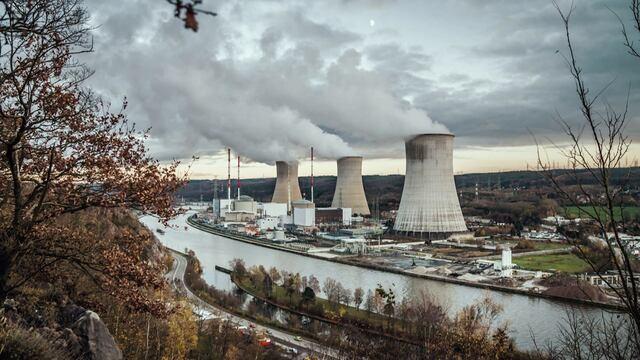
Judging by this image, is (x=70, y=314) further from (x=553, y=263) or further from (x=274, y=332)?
(x=553, y=263)

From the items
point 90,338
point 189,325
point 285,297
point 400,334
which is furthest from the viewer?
point 285,297

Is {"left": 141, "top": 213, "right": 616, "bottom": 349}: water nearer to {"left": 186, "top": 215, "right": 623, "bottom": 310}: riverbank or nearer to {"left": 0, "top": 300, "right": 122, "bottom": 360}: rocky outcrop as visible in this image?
{"left": 186, "top": 215, "right": 623, "bottom": 310}: riverbank

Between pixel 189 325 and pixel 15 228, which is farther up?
pixel 15 228

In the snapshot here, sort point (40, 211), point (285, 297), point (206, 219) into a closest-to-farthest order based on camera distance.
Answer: point (40, 211) < point (285, 297) < point (206, 219)

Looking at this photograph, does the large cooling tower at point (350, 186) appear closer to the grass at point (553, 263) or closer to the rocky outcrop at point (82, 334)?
the grass at point (553, 263)

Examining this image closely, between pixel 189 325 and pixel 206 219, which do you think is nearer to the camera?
pixel 189 325

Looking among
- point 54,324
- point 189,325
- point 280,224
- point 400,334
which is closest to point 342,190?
point 280,224

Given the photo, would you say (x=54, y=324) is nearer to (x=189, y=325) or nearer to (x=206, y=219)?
(x=189, y=325)

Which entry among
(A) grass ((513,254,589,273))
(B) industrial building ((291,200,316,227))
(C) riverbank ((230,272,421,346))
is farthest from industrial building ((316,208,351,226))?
(C) riverbank ((230,272,421,346))
